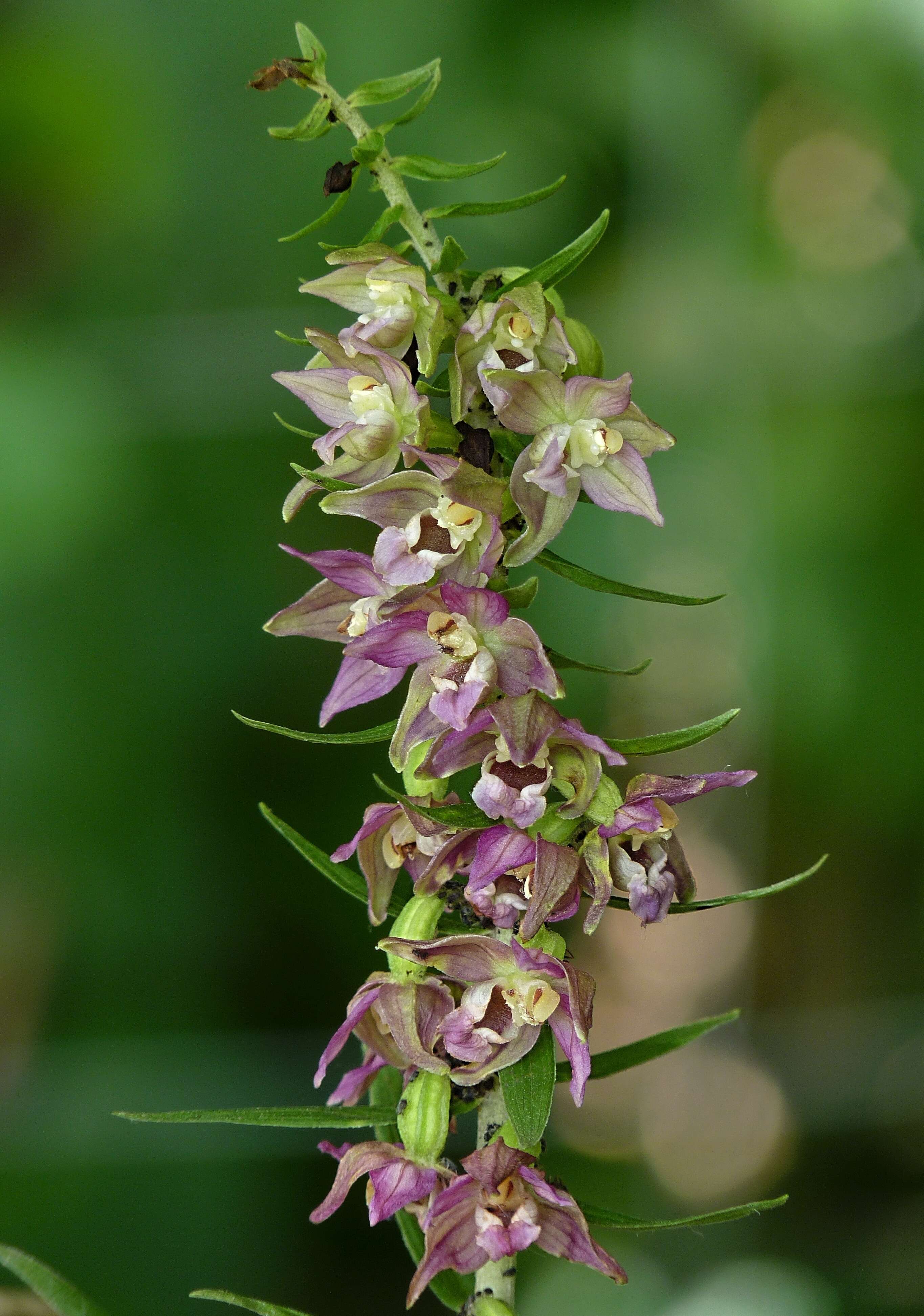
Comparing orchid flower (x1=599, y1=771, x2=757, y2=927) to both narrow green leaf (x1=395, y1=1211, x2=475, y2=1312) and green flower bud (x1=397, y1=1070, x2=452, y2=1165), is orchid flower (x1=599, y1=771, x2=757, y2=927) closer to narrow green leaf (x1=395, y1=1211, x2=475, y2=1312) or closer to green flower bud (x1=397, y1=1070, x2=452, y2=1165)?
green flower bud (x1=397, y1=1070, x2=452, y2=1165)

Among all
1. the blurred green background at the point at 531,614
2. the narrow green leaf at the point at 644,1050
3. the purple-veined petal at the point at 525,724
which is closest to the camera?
the purple-veined petal at the point at 525,724

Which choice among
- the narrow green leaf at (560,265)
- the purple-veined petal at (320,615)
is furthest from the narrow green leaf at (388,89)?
the purple-veined petal at (320,615)

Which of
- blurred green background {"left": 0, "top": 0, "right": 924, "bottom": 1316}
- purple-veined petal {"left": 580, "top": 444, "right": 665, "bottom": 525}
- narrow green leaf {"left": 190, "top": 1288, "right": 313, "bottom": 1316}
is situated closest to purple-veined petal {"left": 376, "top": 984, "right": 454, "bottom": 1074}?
narrow green leaf {"left": 190, "top": 1288, "right": 313, "bottom": 1316}

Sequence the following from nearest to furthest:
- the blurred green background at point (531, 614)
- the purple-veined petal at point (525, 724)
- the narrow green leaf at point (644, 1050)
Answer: the purple-veined petal at point (525, 724) < the narrow green leaf at point (644, 1050) < the blurred green background at point (531, 614)

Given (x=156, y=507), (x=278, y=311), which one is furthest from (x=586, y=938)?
(x=278, y=311)

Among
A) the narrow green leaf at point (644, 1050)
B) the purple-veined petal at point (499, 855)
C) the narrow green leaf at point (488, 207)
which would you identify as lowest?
the narrow green leaf at point (644, 1050)

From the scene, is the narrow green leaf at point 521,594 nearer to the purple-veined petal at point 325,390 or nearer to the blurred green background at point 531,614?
the purple-veined petal at point 325,390

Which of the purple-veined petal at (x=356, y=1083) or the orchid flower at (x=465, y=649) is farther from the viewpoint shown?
the purple-veined petal at (x=356, y=1083)
